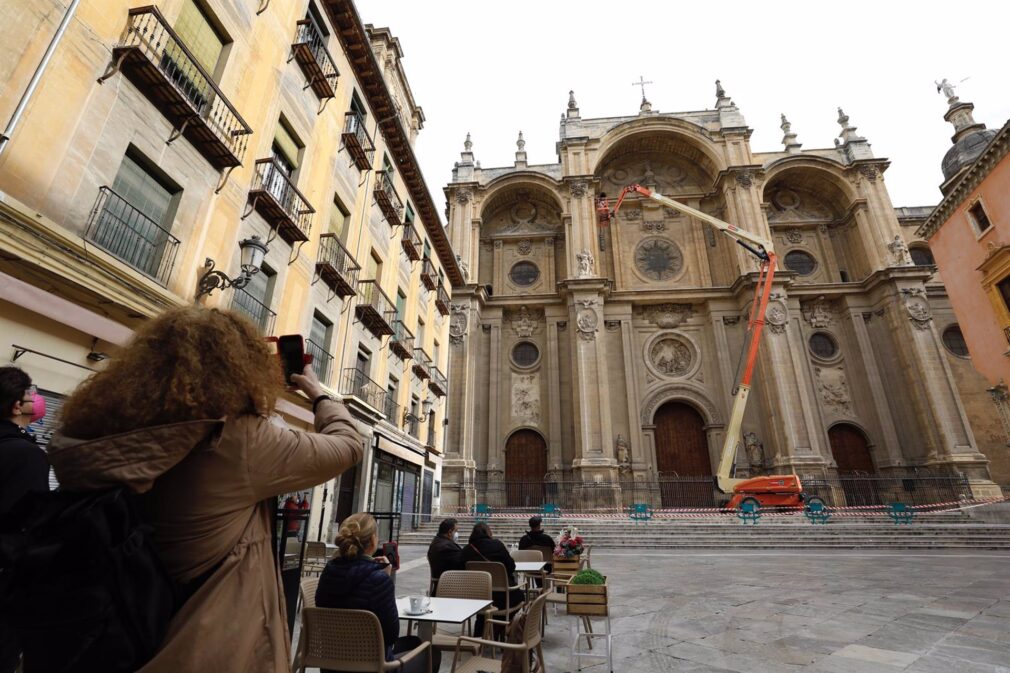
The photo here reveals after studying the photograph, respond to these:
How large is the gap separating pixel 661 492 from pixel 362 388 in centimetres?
1624

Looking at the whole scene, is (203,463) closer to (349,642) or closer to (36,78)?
(349,642)

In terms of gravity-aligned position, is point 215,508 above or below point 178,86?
below

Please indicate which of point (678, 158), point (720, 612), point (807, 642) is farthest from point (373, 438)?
point (678, 158)

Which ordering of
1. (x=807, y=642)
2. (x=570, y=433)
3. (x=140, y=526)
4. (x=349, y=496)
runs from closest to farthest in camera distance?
1. (x=140, y=526)
2. (x=807, y=642)
3. (x=349, y=496)
4. (x=570, y=433)

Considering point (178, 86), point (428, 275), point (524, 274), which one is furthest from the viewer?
point (524, 274)

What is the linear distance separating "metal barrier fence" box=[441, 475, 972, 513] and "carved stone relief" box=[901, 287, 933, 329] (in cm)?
747

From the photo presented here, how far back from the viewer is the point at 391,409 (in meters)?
15.5

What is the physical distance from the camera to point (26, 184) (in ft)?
17.9

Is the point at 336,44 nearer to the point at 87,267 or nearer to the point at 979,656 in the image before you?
the point at 87,267

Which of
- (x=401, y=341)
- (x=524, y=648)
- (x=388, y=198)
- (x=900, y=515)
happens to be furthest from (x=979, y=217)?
(x=524, y=648)

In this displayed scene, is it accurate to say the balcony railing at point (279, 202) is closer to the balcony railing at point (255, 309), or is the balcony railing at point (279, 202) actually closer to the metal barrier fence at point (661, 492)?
the balcony railing at point (255, 309)

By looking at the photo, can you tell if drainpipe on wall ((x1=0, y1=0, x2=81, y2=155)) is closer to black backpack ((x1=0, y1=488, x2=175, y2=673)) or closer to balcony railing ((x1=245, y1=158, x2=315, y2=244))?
balcony railing ((x1=245, y1=158, x2=315, y2=244))

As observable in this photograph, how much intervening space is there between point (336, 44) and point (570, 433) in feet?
62.1

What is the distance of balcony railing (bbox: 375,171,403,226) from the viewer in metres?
14.9
